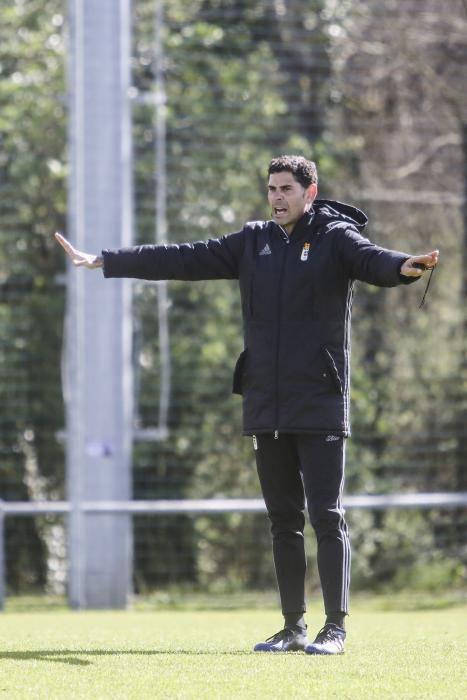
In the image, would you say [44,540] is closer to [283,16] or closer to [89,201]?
[89,201]

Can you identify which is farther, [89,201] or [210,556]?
[210,556]

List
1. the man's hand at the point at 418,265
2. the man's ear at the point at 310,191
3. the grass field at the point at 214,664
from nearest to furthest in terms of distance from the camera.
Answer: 1. the grass field at the point at 214,664
2. the man's hand at the point at 418,265
3. the man's ear at the point at 310,191

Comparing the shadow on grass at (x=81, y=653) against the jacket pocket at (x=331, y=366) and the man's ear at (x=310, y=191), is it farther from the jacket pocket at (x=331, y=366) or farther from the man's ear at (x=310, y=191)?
the man's ear at (x=310, y=191)

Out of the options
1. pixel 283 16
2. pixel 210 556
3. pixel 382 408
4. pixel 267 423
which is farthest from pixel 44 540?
pixel 267 423

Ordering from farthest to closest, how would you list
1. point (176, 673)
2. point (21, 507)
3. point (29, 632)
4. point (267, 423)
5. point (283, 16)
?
point (283, 16) < point (21, 507) < point (29, 632) < point (267, 423) < point (176, 673)

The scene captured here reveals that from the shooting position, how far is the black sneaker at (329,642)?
5.11m

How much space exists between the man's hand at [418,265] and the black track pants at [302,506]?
27.6 inches

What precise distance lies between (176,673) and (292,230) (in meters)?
1.70

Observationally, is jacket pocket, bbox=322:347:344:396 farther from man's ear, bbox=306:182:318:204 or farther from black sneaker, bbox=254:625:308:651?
black sneaker, bbox=254:625:308:651

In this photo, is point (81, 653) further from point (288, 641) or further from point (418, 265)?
point (418, 265)

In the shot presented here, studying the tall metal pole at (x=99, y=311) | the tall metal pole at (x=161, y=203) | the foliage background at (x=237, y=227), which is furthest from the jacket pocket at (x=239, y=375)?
the foliage background at (x=237, y=227)

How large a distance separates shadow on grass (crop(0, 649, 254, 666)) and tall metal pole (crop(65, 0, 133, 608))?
3.67 meters

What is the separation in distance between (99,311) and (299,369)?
399 centimetres

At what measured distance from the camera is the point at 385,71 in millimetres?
10672
